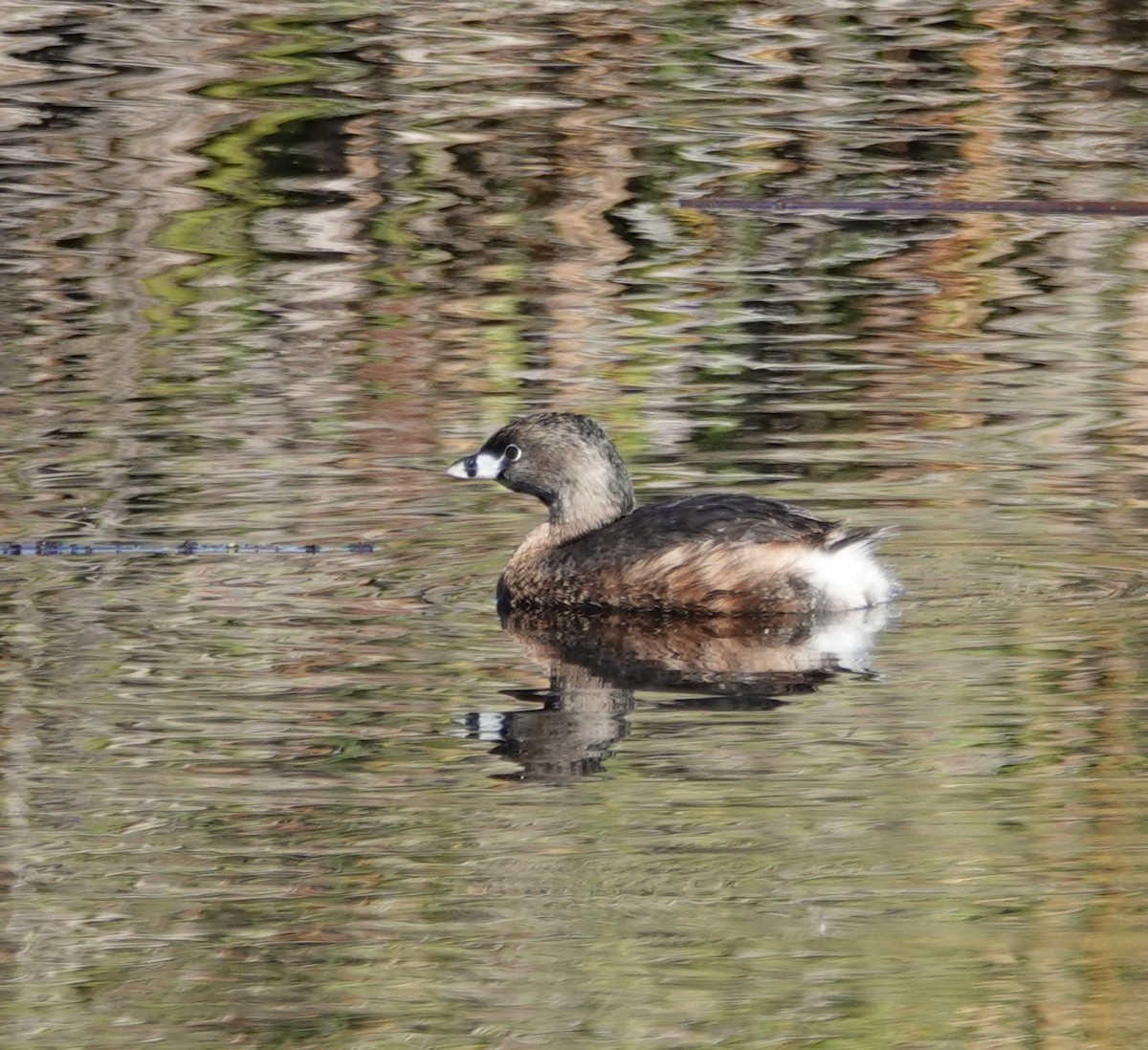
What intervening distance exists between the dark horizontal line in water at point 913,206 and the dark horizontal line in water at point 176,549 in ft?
18.6

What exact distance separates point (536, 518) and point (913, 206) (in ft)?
15.7

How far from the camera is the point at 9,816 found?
6.23 m

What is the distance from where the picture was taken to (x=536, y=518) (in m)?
9.76

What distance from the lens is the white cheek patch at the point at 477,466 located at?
906 cm

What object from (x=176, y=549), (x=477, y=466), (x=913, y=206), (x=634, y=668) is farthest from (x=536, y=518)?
(x=913, y=206)

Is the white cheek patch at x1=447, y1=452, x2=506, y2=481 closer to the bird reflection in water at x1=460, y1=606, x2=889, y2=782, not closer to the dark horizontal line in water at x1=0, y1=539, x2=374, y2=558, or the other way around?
the dark horizontal line in water at x1=0, y1=539, x2=374, y2=558

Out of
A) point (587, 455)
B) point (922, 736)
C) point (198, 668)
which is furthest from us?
point (587, 455)

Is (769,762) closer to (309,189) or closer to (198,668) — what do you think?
(198,668)

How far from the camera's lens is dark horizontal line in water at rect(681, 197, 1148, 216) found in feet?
44.4

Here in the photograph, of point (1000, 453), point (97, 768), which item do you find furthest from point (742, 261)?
point (97, 768)

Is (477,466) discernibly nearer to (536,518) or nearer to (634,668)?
(536,518)

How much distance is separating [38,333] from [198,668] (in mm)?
5117

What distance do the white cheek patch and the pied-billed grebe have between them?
0.18 metres

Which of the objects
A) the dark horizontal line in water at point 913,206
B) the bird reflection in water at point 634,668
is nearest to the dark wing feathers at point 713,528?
the bird reflection in water at point 634,668
